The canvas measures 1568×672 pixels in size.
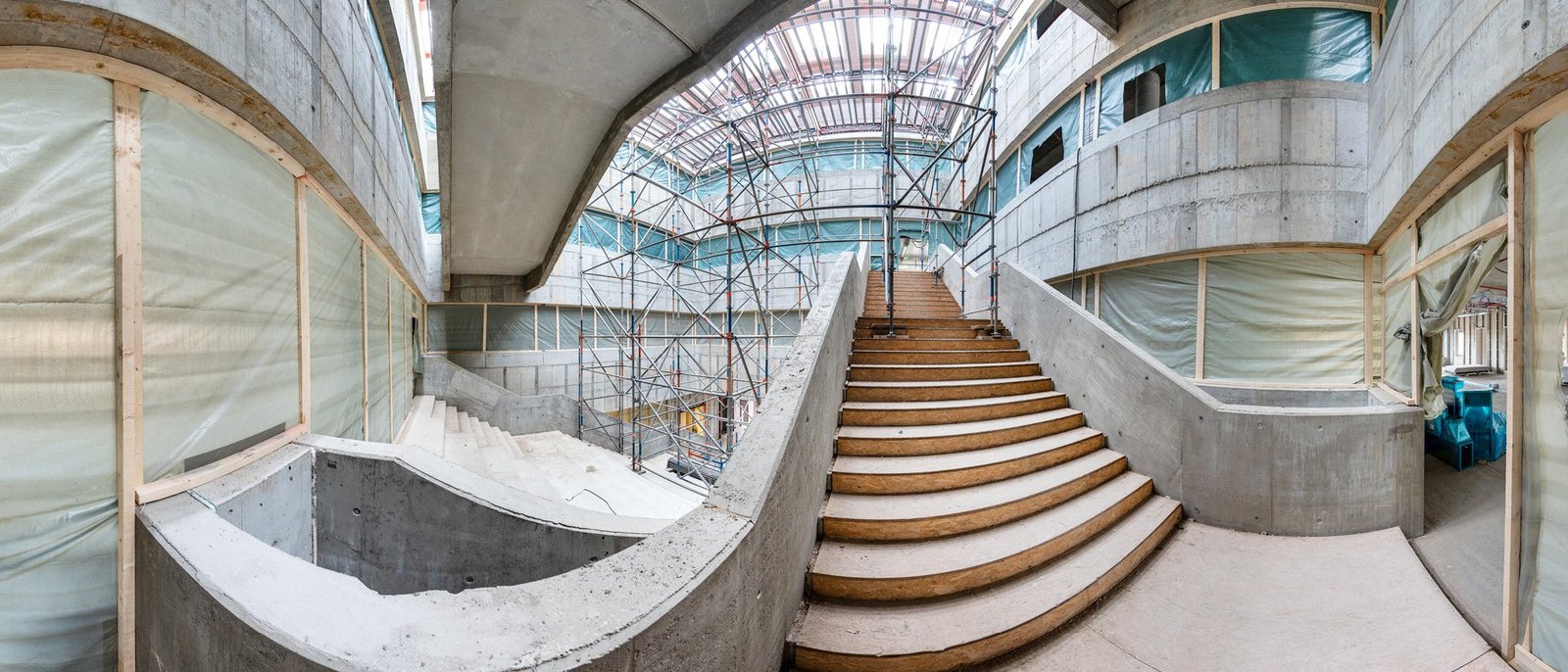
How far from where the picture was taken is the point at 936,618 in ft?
8.82

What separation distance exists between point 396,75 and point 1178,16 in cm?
1171

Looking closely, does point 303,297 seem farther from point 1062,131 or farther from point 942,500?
point 1062,131

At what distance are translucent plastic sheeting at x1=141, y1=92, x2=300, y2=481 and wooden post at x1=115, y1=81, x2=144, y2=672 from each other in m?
0.06

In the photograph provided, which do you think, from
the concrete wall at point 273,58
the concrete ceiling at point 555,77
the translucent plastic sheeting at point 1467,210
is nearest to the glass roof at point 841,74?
the concrete ceiling at point 555,77

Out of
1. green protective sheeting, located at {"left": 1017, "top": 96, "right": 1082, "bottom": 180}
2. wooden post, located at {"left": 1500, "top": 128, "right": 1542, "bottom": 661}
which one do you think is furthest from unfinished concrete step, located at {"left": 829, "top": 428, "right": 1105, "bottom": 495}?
green protective sheeting, located at {"left": 1017, "top": 96, "right": 1082, "bottom": 180}

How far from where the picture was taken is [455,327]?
1334 centimetres

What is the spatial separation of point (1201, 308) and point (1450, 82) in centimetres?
403

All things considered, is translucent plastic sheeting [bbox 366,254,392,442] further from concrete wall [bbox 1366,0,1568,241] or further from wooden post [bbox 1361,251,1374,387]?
wooden post [bbox 1361,251,1374,387]

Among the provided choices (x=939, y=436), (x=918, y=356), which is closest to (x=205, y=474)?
(x=939, y=436)

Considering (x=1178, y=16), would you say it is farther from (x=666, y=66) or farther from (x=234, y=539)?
(x=234, y=539)

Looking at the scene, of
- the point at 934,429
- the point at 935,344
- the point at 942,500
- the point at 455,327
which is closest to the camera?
the point at 942,500

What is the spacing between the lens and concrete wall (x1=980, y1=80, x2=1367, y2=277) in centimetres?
593

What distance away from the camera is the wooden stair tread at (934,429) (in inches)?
159

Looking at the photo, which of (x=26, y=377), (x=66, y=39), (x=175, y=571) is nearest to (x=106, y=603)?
(x=175, y=571)
